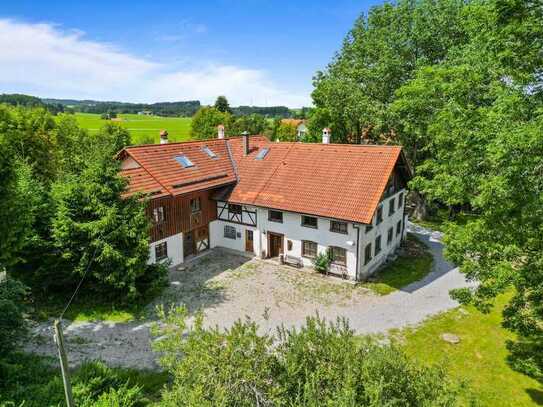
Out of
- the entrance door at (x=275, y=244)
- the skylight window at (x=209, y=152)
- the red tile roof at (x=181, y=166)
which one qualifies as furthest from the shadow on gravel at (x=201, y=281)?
the skylight window at (x=209, y=152)

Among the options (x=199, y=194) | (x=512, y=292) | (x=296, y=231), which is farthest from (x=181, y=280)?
(x=512, y=292)

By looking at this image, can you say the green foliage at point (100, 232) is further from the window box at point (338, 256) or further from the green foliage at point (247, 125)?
the green foliage at point (247, 125)

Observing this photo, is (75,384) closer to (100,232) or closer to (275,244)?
(100,232)

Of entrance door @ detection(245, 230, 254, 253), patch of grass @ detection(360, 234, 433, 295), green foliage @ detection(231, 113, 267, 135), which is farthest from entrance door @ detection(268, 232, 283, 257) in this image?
green foliage @ detection(231, 113, 267, 135)

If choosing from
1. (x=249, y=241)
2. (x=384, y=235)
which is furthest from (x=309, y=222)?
(x=384, y=235)

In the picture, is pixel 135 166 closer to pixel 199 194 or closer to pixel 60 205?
pixel 199 194

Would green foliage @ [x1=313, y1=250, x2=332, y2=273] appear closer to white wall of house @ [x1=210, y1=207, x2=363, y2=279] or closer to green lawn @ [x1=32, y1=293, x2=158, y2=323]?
white wall of house @ [x1=210, y1=207, x2=363, y2=279]
